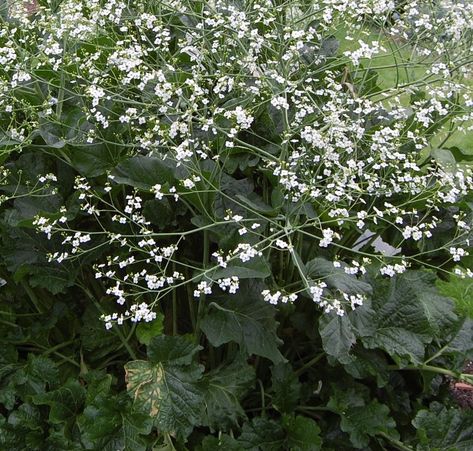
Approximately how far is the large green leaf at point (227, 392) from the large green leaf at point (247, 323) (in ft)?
0.35

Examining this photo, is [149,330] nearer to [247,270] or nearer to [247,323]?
[247,323]

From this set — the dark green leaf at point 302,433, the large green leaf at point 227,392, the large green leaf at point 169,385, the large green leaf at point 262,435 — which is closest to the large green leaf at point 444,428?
the dark green leaf at point 302,433

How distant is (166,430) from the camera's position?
7.98ft

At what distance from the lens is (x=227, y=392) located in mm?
2631

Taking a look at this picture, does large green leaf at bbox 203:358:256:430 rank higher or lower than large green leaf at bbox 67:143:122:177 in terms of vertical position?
lower

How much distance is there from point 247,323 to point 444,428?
0.81 metres

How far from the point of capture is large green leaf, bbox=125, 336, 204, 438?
2447 millimetres

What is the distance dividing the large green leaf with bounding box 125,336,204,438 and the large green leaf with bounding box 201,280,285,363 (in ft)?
0.37

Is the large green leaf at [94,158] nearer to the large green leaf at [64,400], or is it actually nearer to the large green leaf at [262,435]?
the large green leaf at [64,400]

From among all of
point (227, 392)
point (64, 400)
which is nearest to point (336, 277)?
point (227, 392)

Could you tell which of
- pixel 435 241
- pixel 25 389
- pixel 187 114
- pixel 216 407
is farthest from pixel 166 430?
pixel 435 241

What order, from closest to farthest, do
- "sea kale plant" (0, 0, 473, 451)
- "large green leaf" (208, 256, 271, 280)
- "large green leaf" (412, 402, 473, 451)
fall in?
"large green leaf" (208, 256, 271, 280) < "sea kale plant" (0, 0, 473, 451) < "large green leaf" (412, 402, 473, 451)

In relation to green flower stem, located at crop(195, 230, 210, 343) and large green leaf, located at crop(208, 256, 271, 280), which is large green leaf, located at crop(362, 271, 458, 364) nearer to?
large green leaf, located at crop(208, 256, 271, 280)

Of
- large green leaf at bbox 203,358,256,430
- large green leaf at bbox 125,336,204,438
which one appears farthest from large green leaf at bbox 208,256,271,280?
large green leaf at bbox 203,358,256,430
